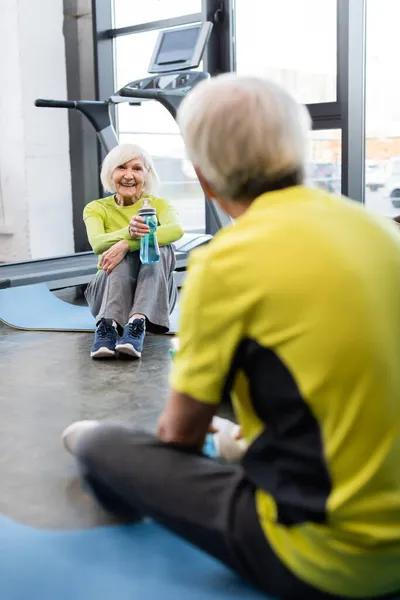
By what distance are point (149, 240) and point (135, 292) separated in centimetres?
26

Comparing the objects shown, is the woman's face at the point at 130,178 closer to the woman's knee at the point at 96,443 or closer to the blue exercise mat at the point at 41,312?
the blue exercise mat at the point at 41,312

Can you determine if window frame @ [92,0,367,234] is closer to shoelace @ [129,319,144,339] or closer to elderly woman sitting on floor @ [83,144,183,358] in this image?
elderly woman sitting on floor @ [83,144,183,358]

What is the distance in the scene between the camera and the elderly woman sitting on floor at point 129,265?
308cm

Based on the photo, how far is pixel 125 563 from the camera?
1.43m

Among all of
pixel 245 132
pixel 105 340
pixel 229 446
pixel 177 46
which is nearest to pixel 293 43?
pixel 177 46

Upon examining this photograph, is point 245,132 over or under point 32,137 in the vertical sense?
under

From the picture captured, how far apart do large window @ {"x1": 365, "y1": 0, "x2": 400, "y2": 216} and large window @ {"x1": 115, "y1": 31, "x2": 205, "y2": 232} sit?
149 centimetres

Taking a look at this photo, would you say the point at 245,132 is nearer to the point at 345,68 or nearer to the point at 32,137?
the point at 345,68

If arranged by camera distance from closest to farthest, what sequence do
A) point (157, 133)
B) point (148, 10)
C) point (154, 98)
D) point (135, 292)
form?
point (135, 292) < point (154, 98) < point (148, 10) < point (157, 133)

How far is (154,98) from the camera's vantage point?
378cm

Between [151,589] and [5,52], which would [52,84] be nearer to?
[5,52]

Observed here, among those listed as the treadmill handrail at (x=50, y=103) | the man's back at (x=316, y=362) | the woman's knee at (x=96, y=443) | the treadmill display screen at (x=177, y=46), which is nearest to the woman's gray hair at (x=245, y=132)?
the man's back at (x=316, y=362)

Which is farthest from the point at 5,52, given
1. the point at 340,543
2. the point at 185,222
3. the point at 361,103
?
the point at 340,543

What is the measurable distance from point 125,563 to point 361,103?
3.54 metres
